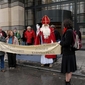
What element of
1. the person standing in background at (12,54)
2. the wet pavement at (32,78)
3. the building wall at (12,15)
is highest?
the building wall at (12,15)

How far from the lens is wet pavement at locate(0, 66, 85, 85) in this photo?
17.9 feet

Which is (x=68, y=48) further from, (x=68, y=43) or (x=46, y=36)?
(x=46, y=36)

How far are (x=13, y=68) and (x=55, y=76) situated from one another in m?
2.12

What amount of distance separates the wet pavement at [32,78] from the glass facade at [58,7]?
5951 millimetres

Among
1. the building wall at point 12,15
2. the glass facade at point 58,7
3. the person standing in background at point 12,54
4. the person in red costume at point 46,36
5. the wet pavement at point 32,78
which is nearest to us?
the wet pavement at point 32,78

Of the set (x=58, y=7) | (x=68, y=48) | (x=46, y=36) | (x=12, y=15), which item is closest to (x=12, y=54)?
(x=46, y=36)

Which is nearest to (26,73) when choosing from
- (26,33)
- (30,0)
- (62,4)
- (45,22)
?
(45,22)

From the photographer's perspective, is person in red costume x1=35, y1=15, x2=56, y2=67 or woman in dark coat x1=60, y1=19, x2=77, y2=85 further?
person in red costume x1=35, y1=15, x2=56, y2=67

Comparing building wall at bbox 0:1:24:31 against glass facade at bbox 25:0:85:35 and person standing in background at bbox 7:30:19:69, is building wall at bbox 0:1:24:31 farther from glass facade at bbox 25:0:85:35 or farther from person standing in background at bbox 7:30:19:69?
person standing in background at bbox 7:30:19:69

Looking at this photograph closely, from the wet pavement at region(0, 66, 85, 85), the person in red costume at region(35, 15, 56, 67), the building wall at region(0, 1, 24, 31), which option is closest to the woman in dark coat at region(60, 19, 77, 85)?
the wet pavement at region(0, 66, 85, 85)

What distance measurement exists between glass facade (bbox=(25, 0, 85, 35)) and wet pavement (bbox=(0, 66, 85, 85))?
19.5 ft

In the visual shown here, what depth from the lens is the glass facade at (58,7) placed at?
11.7 m

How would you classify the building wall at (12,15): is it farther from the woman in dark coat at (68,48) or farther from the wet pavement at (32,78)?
the woman in dark coat at (68,48)

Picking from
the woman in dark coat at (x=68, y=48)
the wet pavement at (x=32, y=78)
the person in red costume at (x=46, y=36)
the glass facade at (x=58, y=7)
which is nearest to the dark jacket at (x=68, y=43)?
the woman in dark coat at (x=68, y=48)
